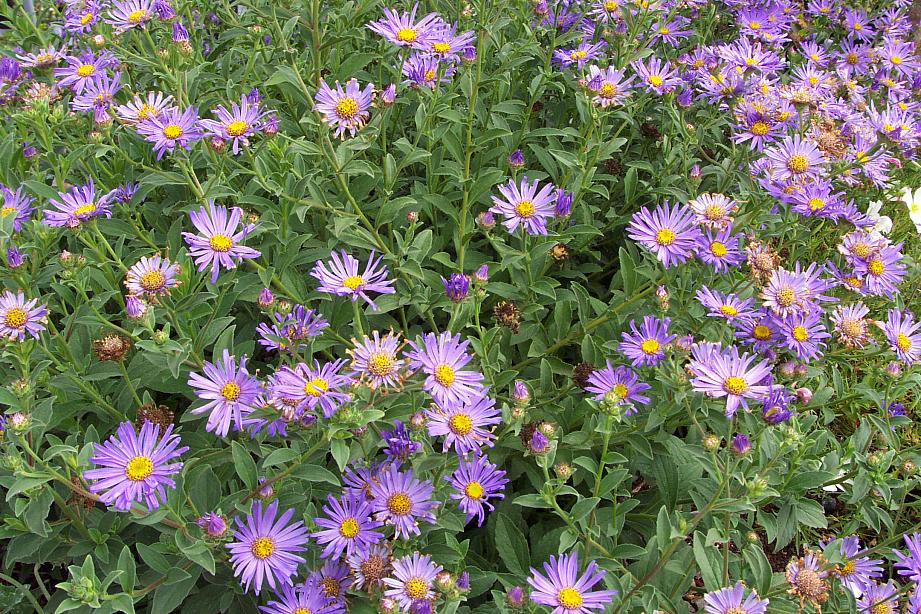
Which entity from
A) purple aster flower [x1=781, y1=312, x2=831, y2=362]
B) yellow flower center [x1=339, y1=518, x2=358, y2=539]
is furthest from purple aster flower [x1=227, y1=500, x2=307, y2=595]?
purple aster flower [x1=781, y1=312, x2=831, y2=362]

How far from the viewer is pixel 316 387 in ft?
7.27

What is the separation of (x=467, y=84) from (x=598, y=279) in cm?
136

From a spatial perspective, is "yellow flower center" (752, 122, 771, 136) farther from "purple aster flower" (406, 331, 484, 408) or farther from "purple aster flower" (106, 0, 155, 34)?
"purple aster flower" (106, 0, 155, 34)

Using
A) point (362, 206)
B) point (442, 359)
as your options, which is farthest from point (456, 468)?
point (362, 206)

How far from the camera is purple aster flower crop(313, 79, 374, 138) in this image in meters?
3.08

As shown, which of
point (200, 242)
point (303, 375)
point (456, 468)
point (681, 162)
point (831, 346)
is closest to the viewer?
point (303, 375)

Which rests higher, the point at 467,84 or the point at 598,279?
the point at 467,84

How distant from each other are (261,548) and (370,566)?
1.22 feet

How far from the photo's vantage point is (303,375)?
2.25 metres

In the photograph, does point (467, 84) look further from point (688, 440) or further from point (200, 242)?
point (688, 440)

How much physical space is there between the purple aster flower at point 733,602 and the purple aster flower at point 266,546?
4.34 ft

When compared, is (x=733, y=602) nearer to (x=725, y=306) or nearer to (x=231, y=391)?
(x=725, y=306)

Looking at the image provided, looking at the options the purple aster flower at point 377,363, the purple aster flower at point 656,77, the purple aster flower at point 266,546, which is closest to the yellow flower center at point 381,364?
the purple aster flower at point 377,363

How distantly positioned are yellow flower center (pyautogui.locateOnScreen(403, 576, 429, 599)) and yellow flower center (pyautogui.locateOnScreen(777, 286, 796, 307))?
1.73 meters
